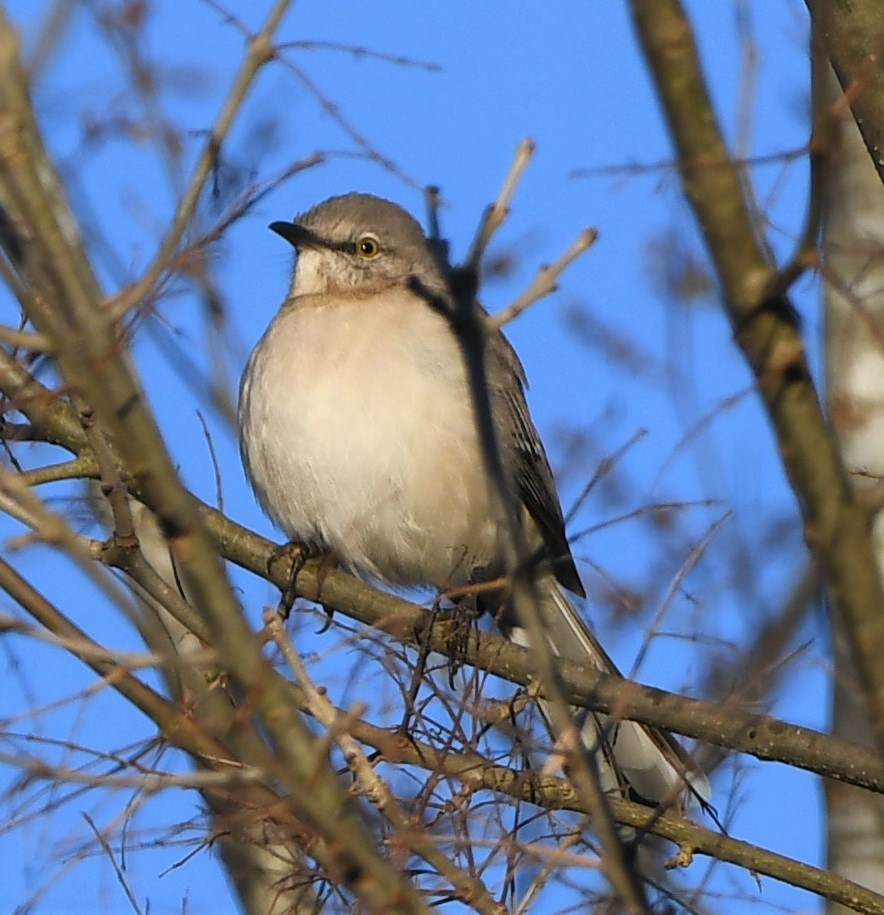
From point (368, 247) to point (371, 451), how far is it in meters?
1.42

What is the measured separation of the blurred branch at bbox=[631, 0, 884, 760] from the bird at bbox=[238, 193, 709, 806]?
10.8 feet

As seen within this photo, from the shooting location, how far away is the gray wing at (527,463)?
6832 millimetres

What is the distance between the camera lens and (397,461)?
6.17 meters

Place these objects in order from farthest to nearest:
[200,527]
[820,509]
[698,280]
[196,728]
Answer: [698,280] < [196,728] < [200,527] < [820,509]

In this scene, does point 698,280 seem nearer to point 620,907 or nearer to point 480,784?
point 480,784

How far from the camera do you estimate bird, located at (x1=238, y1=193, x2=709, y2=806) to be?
6.16 metres

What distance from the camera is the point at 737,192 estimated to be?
2.55m

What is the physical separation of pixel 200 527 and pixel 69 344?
455mm

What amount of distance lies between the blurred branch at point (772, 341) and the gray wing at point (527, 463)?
4156mm

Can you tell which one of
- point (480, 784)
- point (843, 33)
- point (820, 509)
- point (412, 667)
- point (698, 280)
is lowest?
point (820, 509)

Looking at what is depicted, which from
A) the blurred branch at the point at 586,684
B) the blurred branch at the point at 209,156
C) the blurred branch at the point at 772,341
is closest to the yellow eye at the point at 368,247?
the blurred branch at the point at 586,684

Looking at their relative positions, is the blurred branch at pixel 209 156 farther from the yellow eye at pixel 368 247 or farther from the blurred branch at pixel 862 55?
the yellow eye at pixel 368 247

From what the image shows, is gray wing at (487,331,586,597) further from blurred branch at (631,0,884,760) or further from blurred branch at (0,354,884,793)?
blurred branch at (631,0,884,760)

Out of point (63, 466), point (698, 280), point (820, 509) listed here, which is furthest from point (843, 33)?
point (63, 466)
